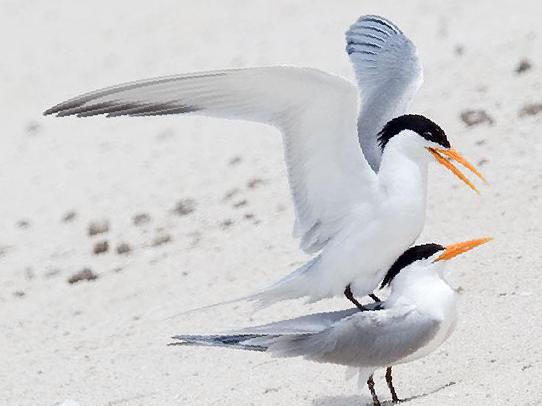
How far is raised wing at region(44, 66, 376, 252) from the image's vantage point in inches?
221

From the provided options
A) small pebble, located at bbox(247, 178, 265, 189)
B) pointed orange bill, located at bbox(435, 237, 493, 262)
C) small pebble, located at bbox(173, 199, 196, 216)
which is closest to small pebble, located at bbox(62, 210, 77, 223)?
small pebble, located at bbox(173, 199, 196, 216)

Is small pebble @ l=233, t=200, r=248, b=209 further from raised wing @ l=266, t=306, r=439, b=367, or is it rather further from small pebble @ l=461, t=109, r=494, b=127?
raised wing @ l=266, t=306, r=439, b=367

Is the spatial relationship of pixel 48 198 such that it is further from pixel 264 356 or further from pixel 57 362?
pixel 264 356

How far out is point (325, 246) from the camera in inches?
247

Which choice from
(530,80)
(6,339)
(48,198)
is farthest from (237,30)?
(6,339)

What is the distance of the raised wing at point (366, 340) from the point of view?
19.3 ft

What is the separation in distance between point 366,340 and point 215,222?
5361 millimetres

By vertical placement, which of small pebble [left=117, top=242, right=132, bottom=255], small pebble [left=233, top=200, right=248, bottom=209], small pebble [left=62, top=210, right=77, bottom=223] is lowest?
small pebble [left=117, top=242, right=132, bottom=255]

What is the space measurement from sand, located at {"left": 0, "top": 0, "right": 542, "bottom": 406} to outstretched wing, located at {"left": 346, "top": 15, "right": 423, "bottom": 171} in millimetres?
1251

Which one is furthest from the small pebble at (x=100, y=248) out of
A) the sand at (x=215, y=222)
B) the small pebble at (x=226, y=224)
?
the small pebble at (x=226, y=224)

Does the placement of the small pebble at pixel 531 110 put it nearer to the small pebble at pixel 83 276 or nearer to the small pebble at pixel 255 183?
the small pebble at pixel 255 183

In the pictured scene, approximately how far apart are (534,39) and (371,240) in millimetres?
8531

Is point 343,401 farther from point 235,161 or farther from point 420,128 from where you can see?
point 235,161

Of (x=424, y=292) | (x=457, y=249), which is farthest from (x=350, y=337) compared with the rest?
(x=457, y=249)
